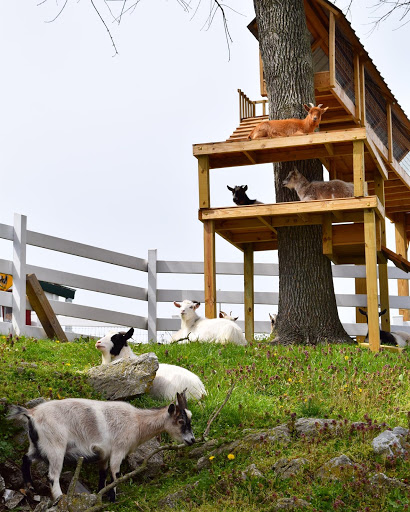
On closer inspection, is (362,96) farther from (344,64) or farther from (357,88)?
(344,64)

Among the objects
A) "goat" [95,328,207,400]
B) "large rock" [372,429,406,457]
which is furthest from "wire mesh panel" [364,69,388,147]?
"large rock" [372,429,406,457]

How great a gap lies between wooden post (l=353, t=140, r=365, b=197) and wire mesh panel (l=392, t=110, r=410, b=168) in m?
9.83

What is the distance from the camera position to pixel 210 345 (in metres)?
12.6

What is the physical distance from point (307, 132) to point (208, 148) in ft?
6.15

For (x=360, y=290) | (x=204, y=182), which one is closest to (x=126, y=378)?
(x=204, y=182)

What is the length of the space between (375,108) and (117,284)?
9.19 meters

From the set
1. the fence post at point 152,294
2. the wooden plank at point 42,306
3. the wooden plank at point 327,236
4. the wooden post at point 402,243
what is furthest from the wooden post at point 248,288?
the wooden post at point 402,243

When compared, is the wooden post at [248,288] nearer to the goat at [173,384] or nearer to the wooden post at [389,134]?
the wooden post at [389,134]

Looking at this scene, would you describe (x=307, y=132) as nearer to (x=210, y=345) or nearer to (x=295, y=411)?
(x=210, y=345)

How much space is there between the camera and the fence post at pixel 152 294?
18078mm

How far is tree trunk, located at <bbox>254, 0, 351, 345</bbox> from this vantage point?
47.4 ft

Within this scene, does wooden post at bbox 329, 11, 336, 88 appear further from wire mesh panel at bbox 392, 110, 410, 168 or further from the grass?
wire mesh panel at bbox 392, 110, 410, 168

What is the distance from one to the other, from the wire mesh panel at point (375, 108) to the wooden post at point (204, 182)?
7134mm

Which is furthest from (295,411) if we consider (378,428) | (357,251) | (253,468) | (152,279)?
(152,279)
